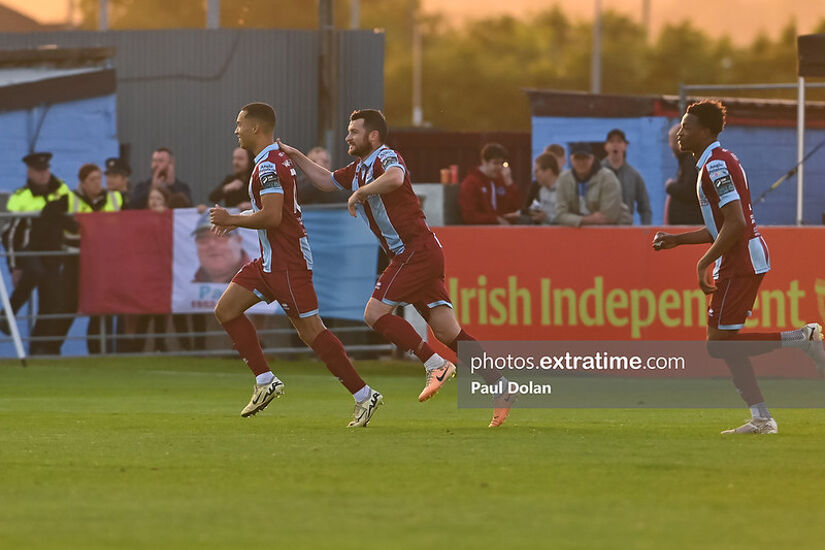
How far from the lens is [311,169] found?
11.0 meters

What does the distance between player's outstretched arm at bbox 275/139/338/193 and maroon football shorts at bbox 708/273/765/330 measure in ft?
8.63

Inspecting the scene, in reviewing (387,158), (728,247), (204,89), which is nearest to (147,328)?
(387,158)

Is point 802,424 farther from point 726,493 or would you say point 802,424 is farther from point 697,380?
point 697,380

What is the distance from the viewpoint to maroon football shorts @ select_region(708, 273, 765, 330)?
392 inches

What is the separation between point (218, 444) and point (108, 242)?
9152 millimetres

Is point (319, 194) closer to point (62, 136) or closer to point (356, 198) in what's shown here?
point (62, 136)

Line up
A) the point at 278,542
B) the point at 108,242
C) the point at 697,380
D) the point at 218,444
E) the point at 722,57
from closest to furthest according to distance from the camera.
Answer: the point at 278,542 → the point at 218,444 → the point at 697,380 → the point at 108,242 → the point at 722,57

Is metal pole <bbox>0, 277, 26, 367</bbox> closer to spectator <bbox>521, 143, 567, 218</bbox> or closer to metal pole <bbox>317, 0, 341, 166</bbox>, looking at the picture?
spectator <bbox>521, 143, 567, 218</bbox>

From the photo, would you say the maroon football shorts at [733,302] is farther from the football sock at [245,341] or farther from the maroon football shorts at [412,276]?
the football sock at [245,341]

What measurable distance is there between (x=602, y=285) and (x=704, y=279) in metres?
6.45

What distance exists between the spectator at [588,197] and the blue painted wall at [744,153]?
7.18 meters

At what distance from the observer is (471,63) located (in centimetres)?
9725

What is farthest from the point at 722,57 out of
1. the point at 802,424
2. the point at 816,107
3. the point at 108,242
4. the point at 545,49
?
the point at 802,424

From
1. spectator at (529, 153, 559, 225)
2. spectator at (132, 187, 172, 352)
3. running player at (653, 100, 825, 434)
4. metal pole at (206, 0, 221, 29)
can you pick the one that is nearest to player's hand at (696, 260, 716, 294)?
running player at (653, 100, 825, 434)
